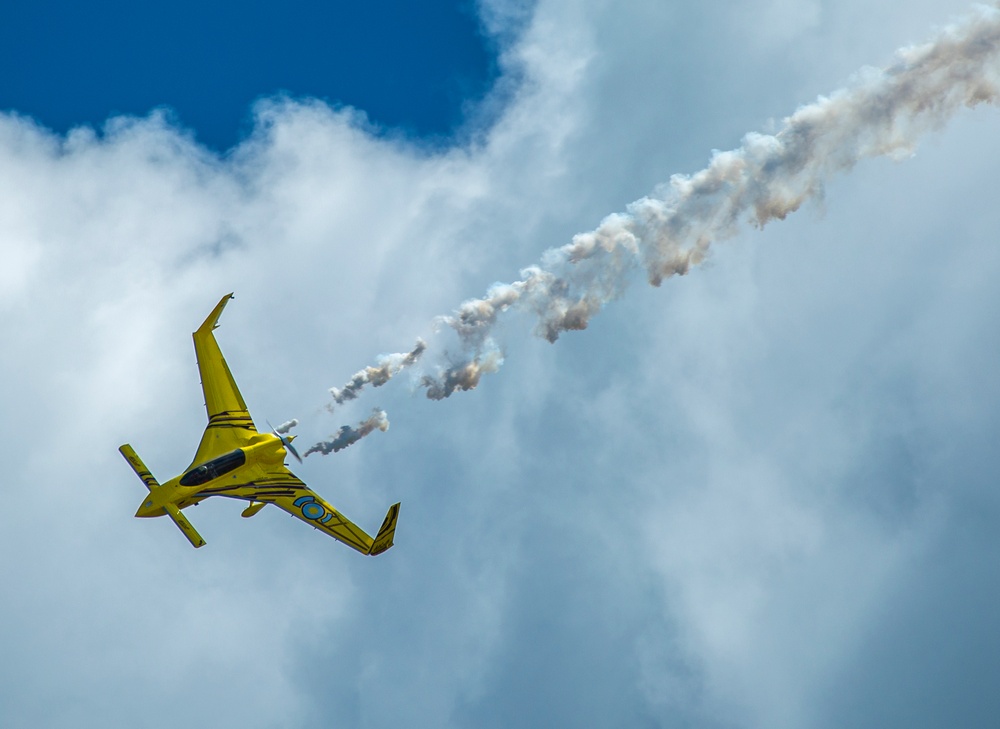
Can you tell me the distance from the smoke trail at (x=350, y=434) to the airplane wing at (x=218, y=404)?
497 centimetres

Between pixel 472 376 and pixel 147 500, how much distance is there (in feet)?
73.8

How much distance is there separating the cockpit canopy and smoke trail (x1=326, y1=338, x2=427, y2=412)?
7004 mm

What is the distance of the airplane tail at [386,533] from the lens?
84.4 meters

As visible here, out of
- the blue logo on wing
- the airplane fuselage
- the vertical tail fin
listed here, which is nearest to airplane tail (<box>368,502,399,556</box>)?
the blue logo on wing

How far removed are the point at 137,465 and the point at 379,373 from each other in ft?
55.7

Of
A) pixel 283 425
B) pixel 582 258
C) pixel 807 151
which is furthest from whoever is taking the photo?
pixel 283 425

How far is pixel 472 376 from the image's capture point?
8600 cm

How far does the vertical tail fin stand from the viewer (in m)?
85.0

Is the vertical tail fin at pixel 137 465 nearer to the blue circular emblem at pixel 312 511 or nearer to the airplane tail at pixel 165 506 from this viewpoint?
the airplane tail at pixel 165 506

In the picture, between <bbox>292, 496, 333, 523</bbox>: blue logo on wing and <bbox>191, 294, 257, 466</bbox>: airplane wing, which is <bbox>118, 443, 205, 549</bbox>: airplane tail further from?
<bbox>292, 496, 333, 523</bbox>: blue logo on wing

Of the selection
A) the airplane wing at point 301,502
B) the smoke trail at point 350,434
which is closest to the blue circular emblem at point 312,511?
the airplane wing at point 301,502

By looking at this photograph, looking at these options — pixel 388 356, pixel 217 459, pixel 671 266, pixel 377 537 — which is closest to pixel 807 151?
pixel 671 266

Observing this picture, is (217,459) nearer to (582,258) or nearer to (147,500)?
(147,500)

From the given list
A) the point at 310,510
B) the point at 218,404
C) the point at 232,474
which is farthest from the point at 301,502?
the point at 218,404
